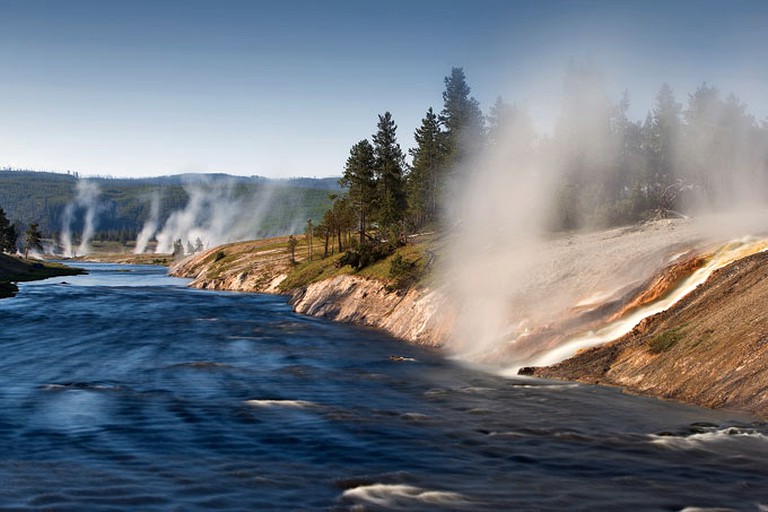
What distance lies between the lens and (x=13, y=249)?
616 feet

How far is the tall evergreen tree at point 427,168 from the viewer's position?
358 feet

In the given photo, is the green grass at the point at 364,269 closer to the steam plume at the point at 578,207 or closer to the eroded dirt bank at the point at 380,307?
the eroded dirt bank at the point at 380,307

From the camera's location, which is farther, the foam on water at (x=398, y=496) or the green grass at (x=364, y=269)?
the green grass at (x=364, y=269)

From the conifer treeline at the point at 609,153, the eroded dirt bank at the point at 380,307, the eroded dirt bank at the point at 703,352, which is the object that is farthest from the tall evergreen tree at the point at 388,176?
the eroded dirt bank at the point at 703,352

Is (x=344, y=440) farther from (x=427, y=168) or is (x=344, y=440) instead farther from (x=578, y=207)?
(x=427, y=168)

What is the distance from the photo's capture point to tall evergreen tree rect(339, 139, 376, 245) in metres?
97.9

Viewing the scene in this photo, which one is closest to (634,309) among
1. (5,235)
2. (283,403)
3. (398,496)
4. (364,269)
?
(283,403)

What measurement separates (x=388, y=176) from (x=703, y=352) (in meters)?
73.5

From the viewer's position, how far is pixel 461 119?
114 m

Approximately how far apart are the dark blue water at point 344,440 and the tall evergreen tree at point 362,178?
5774cm

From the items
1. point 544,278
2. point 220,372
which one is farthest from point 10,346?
point 544,278

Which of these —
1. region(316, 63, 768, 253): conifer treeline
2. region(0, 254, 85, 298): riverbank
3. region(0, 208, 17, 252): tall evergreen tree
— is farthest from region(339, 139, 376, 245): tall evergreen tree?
region(0, 208, 17, 252): tall evergreen tree

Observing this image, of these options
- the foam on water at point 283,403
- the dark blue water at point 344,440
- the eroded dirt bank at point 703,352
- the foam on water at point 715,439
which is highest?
the eroded dirt bank at point 703,352

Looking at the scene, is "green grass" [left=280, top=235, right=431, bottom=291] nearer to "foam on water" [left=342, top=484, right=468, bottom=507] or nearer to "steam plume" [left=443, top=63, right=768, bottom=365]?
"steam plume" [left=443, top=63, right=768, bottom=365]
